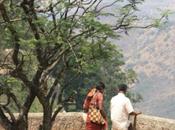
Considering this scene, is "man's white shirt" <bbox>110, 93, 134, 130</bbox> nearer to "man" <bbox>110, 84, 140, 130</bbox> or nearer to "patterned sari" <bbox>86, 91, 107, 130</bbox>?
"man" <bbox>110, 84, 140, 130</bbox>

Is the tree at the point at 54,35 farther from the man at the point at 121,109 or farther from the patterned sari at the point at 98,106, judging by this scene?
the man at the point at 121,109

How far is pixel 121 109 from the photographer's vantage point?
8555 millimetres

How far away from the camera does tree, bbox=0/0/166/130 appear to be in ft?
29.4

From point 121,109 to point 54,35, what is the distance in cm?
168

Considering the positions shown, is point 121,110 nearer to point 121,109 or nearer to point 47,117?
point 121,109

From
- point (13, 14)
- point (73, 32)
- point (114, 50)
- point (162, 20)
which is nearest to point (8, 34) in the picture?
point (13, 14)

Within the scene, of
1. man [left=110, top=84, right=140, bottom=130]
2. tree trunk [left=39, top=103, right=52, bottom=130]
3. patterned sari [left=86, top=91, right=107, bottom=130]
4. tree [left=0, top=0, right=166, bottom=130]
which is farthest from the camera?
tree trunk [left=39, top=103, right=52, bottom=130]

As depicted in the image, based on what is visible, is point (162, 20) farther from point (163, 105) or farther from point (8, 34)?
point (163, 105)

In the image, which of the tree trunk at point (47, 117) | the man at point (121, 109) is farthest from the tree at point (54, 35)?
the man at point (121, 109)

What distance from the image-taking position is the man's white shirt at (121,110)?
8.53 m

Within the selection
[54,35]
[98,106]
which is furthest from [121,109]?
[54,35]

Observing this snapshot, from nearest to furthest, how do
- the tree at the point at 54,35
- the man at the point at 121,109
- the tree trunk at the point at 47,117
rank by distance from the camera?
the man at the point at 121,109, the tree at the point at 54,35, the tree trunk at the point at 47,117

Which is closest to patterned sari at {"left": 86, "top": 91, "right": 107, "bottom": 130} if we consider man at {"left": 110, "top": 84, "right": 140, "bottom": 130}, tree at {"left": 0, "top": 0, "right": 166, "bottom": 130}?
man at {"left": 110, "top": 84, "right": 140, "bottom": 130}

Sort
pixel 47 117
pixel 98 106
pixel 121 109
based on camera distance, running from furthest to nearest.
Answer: pixel 47 117, pixel 98 106, pixel 121 109
